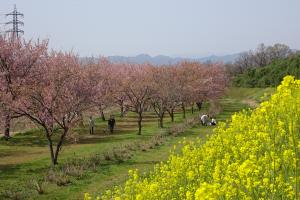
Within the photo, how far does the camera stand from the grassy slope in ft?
63.1

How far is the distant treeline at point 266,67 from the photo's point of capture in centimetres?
8512

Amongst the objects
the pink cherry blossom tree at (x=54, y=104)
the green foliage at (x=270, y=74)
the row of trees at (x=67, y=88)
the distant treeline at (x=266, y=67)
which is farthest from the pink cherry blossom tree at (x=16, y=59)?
the green foliage at (x=270, y=74)

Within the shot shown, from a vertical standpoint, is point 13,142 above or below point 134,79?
below

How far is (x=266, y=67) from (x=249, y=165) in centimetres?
9643

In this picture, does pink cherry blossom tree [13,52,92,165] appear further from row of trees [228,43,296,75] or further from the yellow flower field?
row of trees [228,43,296,75]

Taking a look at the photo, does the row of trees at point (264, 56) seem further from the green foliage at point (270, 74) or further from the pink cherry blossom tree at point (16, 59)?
the pink cherry blossom tree at point (16, 59)

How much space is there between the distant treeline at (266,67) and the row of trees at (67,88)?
26123mm

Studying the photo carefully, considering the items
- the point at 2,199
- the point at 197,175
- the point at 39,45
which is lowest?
the point at 2,199

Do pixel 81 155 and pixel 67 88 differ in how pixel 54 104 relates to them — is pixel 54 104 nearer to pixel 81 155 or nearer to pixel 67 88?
pixel 67 88

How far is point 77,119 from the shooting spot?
26.0 metres

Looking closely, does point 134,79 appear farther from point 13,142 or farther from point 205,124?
point 13,142

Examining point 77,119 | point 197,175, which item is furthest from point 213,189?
point 77,119

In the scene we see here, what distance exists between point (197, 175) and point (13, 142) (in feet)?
79.3

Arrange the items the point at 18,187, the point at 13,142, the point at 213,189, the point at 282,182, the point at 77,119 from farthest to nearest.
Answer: the point at 13,142 → the point at 77,119 → the point at 18,187 → the point at 282,182 → the point at 213,189
